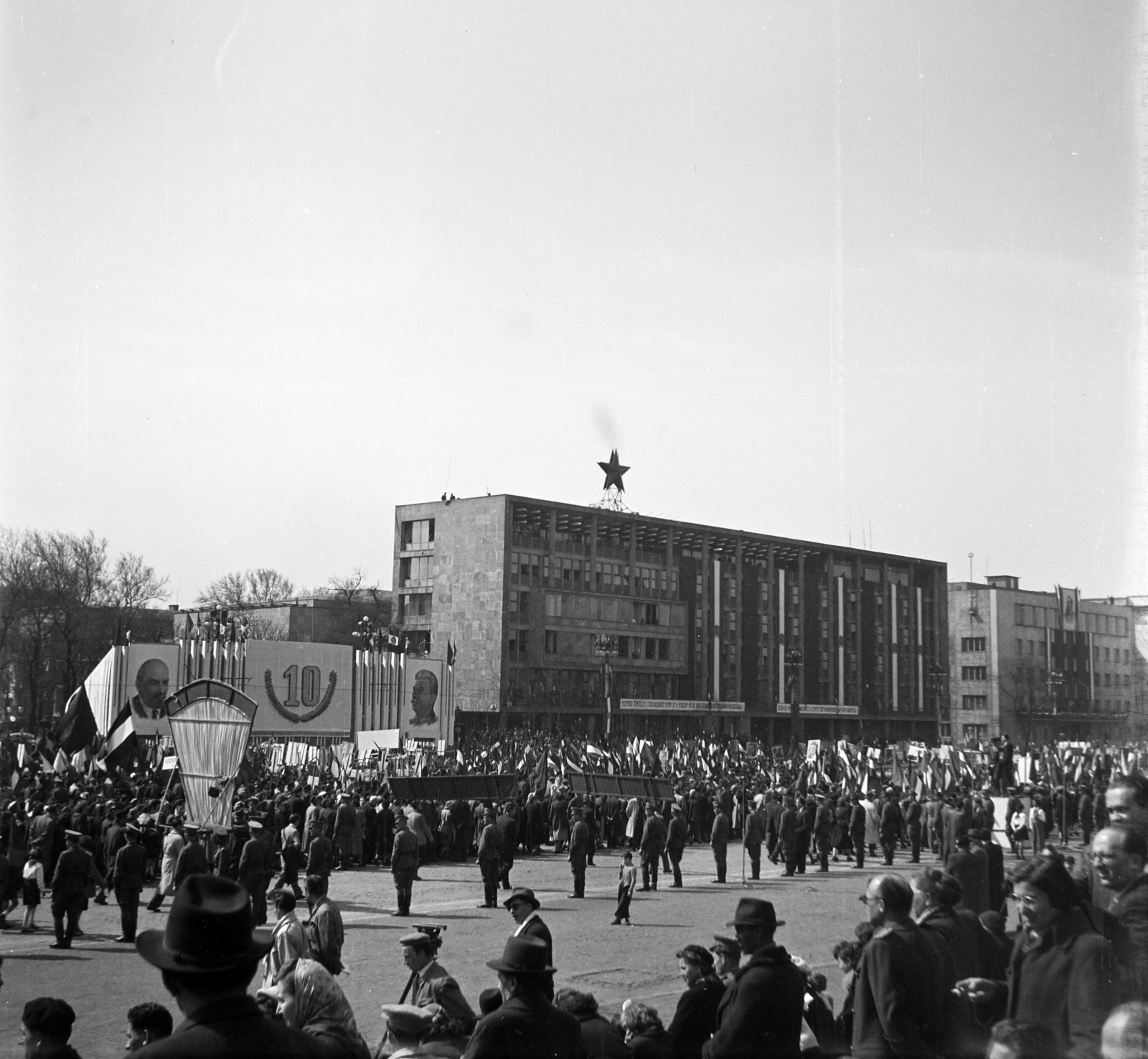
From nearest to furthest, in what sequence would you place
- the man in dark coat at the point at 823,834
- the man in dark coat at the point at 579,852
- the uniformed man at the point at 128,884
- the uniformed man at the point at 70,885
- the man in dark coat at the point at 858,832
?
the uniformed man at the point at 70,885 → the uniformed man at the point at 128,884 → the man in dark coat at the point at 579,852 → the man in dark coat at the point at 823,834 → the man in dark coat at the point at 858,832

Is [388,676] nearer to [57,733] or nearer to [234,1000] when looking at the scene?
[57,733]

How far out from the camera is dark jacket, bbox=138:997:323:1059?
276 centimetres

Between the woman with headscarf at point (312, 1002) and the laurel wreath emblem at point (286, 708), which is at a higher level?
the laurel wreath emblem at point (286, 708)

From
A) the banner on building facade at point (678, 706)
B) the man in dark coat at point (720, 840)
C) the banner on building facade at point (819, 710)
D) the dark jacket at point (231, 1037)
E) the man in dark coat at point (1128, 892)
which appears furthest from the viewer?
the banner on building facade at point (819, 710)

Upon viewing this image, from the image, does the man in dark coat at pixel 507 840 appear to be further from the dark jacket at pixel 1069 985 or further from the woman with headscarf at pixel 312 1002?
the dark jacket at pixel 1069 985

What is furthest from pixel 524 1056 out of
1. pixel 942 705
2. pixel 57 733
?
pixel 942 705

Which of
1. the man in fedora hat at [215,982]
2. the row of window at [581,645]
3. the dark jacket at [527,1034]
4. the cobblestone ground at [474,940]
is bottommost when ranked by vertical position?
the cobblestone ground at [474,940]

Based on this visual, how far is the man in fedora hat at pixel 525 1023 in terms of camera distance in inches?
189

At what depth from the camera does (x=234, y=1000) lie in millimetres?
2957

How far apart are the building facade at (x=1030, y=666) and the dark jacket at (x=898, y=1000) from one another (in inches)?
3160

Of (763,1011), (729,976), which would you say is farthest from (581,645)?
(763,1011)

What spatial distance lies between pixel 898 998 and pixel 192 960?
10.7ft

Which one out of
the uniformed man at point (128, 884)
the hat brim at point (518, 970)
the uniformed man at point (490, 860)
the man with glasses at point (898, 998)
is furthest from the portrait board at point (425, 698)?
the man with glasses at point (898, 998)

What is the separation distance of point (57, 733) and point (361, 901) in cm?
1899
